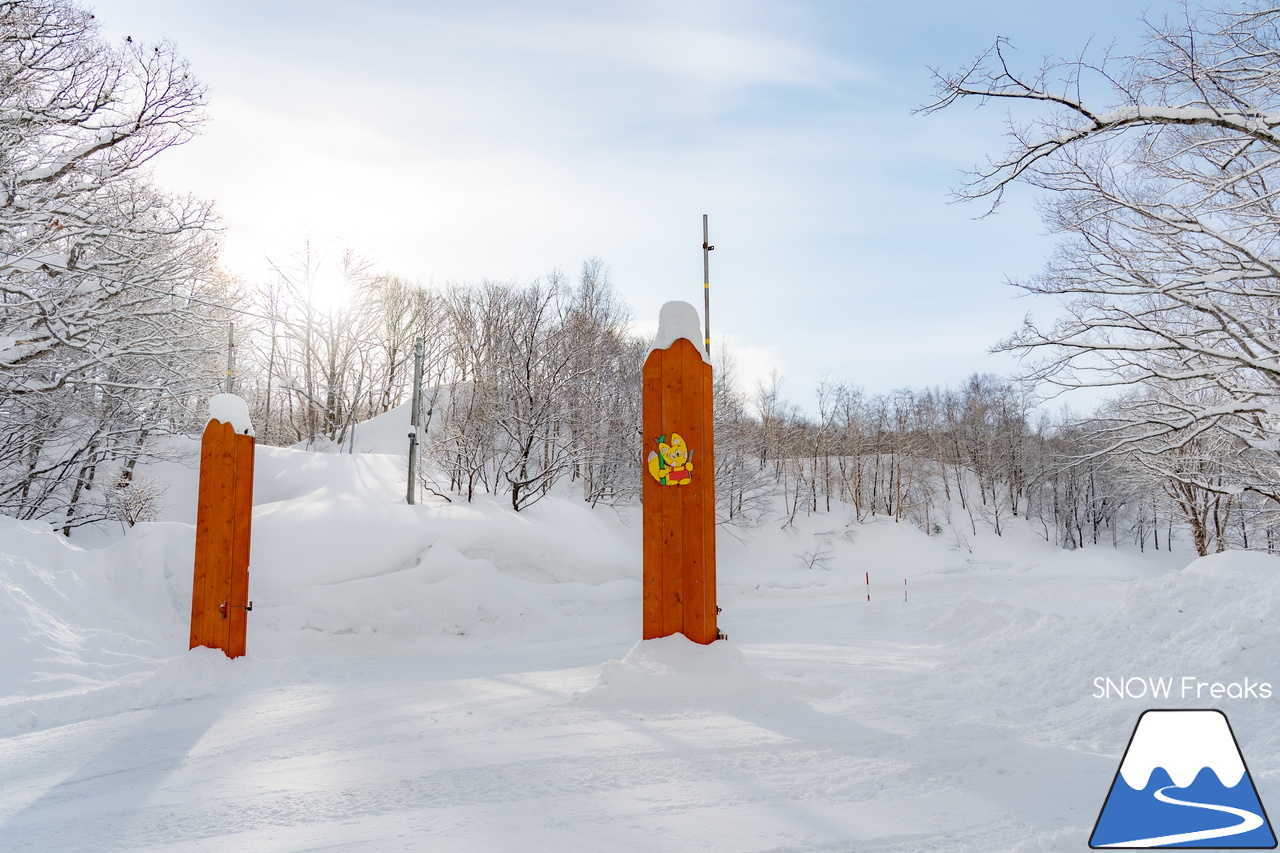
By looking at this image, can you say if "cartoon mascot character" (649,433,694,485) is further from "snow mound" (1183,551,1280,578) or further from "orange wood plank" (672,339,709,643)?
"snow mound" (1183,551,1280,578)

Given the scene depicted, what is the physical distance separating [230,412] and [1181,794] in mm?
9254

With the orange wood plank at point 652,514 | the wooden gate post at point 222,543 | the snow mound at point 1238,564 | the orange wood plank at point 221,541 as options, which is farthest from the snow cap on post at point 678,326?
the snow mound at point 1238,564

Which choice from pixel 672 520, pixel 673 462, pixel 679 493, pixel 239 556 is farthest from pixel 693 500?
pixel 239 556

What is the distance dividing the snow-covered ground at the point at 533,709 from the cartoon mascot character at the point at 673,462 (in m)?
1.49

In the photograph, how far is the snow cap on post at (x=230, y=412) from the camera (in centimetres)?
855

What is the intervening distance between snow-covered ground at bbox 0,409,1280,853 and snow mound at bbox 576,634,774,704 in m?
0.03

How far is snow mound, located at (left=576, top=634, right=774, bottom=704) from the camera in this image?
19.1 ft

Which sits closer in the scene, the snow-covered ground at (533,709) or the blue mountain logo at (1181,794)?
the blue mountain logo at (1181,794)

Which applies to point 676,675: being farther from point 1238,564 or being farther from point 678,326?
point 1238,564

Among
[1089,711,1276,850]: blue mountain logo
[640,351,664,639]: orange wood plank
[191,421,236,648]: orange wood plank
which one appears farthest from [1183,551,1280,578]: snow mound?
[191,421,236,648]: orange wood plank

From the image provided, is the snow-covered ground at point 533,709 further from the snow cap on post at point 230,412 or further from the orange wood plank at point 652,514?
the snow cap on post at point 230,412

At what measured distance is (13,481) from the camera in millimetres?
15336

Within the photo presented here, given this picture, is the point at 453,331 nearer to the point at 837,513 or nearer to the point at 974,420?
the point at 837,513

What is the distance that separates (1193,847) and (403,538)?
39.3 feet
